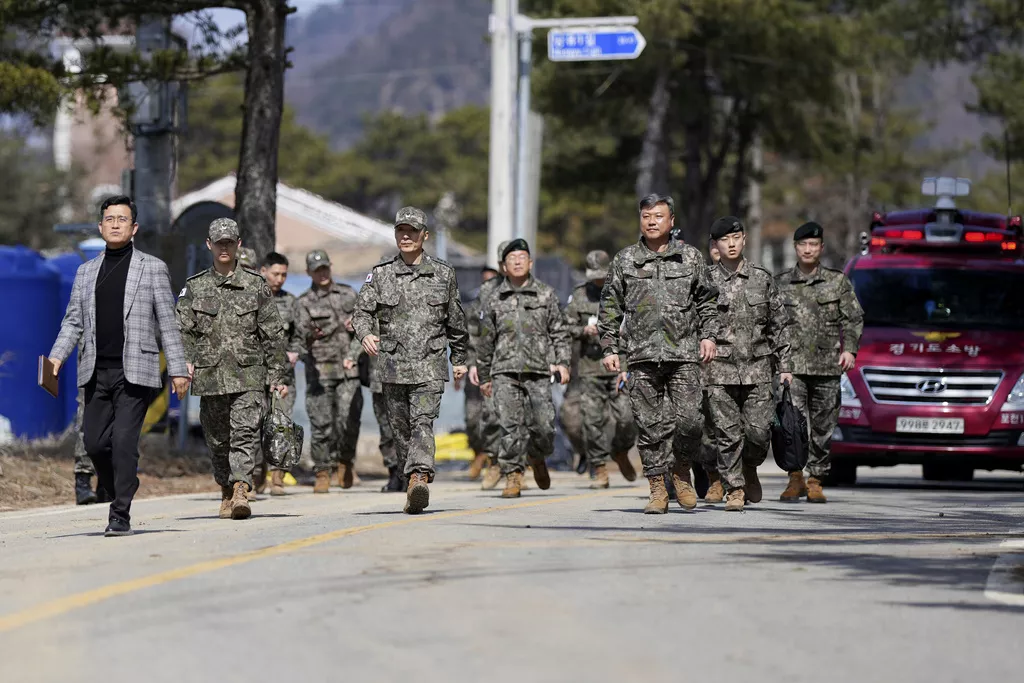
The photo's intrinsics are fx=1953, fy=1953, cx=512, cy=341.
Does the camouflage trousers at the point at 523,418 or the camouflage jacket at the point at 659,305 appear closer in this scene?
the camouflage jacket at the point at 659,305

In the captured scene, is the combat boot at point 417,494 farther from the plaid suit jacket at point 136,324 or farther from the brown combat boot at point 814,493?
the brown combat boot at point 814,493

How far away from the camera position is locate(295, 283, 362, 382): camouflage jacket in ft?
59.0

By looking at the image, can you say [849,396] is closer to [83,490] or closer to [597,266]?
[597,266]

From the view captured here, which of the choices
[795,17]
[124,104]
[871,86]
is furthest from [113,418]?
[871,86]

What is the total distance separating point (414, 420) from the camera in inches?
518

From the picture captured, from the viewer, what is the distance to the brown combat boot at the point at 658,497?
1300cm

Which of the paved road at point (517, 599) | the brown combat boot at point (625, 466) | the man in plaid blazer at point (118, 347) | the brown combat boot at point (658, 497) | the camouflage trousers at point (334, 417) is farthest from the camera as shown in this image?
the brown combat boot at point (625, 466)

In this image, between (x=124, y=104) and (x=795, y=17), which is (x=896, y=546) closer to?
(x=124, y=104)

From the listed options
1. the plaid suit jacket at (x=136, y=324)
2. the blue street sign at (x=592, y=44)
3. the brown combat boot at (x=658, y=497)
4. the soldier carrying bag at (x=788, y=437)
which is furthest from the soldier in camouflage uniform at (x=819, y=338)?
the blue street sign at (x=592, y=44)

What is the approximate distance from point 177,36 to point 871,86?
57217 millimetres

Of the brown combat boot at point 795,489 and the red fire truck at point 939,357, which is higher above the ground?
the red fire truck at point 939,357

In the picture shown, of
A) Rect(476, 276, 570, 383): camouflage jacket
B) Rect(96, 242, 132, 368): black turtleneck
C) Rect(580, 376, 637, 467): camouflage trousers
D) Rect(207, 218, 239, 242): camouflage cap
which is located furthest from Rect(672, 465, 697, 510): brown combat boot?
Rect(580, 376, 637, 467): camouflage trousers

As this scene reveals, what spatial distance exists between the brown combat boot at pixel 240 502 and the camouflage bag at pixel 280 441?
0.27 m

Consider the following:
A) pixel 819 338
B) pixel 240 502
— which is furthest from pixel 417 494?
pixel 819 338
